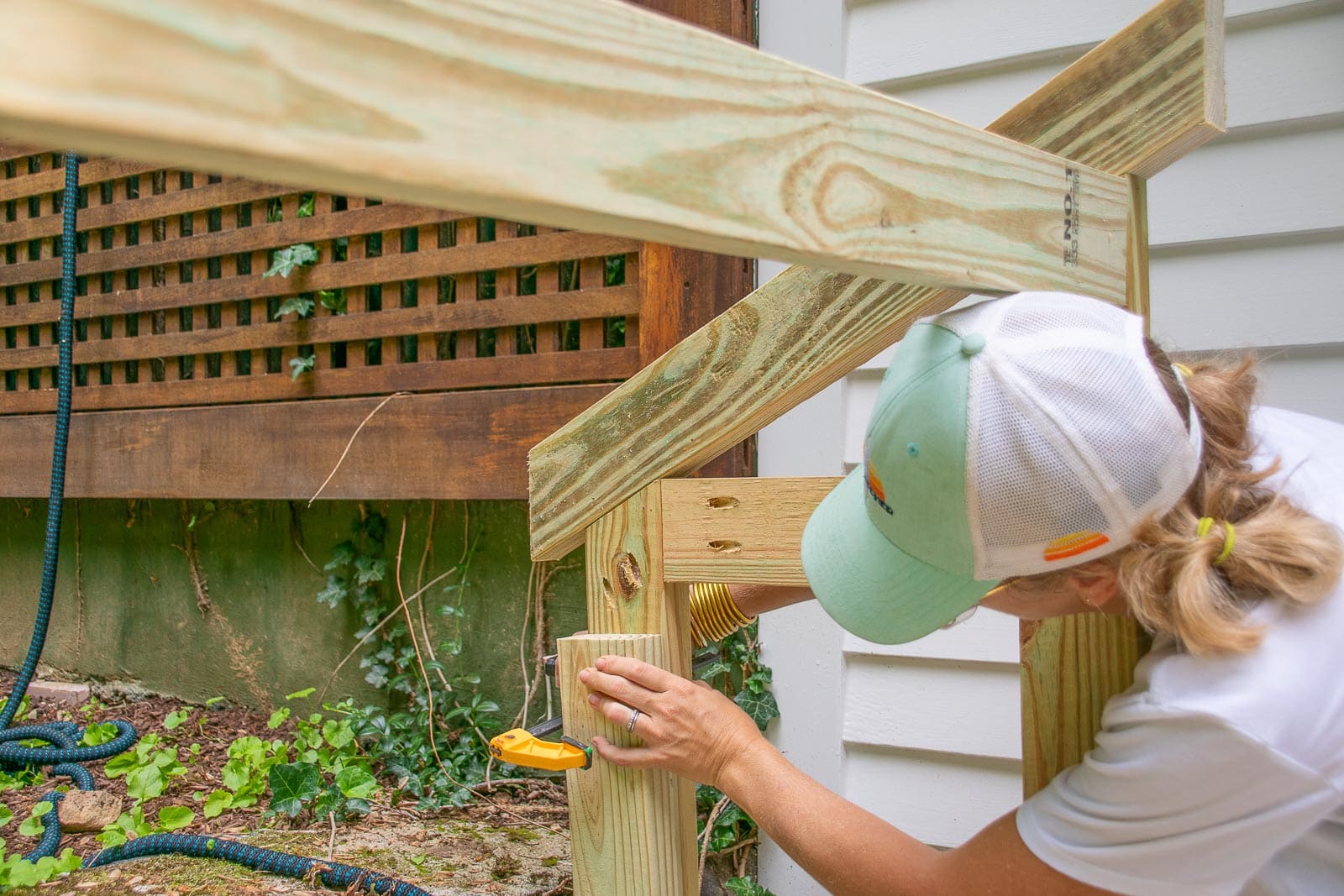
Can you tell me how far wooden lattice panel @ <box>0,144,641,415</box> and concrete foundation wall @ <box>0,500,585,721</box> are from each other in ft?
1.36

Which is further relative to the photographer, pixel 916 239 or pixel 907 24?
pixel 907 24

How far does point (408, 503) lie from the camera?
9.61 ft

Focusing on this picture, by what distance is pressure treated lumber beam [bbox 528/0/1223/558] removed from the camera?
2.96 ft

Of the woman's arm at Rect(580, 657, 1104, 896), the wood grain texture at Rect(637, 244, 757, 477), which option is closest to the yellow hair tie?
the woman's arm at Rect(580, 657, 1104, 896)

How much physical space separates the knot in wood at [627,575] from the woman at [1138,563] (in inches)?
17.1

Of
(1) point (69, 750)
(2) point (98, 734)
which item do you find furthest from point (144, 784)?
(2) point (98, 734)

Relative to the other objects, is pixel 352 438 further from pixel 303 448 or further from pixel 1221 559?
pixel 1221 559

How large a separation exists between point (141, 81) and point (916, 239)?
18.7 inches

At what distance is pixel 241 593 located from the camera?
10.7ft

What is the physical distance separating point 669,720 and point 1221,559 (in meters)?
0.63

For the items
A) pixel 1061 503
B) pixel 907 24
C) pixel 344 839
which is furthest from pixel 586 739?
pixel 907 24

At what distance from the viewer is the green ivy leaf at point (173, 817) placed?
2328mm

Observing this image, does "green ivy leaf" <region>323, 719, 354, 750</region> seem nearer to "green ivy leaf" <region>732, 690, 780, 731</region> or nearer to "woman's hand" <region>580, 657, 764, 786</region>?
"green ivy leaf" <region>732, 690, 780, 731</region>

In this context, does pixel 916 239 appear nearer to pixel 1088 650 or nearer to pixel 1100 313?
pixel 1100 313
